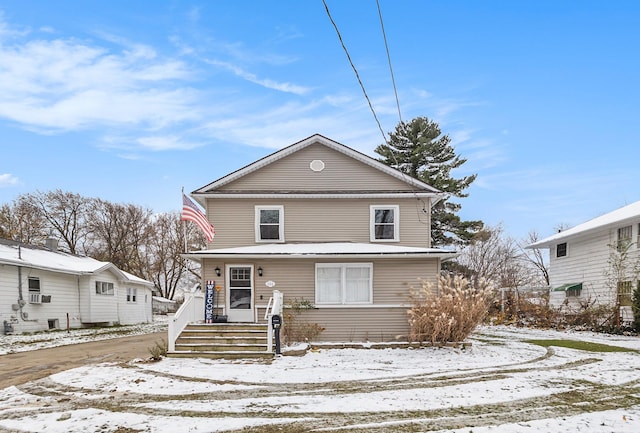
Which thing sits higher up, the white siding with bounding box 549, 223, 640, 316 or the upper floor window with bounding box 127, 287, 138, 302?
the white siding with bounding box 549, 223, 640, 316

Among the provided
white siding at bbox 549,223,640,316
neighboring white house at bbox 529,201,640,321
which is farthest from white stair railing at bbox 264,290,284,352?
white siding at bbox 549,223,640,316

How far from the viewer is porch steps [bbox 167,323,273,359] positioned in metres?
11.8

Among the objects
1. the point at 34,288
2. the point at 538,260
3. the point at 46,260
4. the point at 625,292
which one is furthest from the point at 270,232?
the point at 538,260

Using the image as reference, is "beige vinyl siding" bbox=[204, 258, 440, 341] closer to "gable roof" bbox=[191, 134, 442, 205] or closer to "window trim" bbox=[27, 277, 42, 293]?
"gable roof" bbox=[191, 134, 442, 205]

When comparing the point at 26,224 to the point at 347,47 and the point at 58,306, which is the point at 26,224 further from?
the point at 347,47

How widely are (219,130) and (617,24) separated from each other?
14005 millimetres

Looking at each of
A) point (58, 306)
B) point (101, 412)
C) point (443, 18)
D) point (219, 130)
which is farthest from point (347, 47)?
point (58, 306)

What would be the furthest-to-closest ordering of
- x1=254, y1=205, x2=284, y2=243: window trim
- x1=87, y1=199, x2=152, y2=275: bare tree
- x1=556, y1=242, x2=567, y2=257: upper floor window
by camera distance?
x1=87, y1=199, x2=152, y2=275: bare tree
x1=556, y1=242, x2=567, y2=257: upper floor window
x1=254, y1=205, x2=284, y2=243: window trim

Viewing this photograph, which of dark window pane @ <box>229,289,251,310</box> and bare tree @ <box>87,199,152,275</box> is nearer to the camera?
dark window pane @ <box>229,289,251,310</box>

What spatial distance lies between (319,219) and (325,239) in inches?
30.0

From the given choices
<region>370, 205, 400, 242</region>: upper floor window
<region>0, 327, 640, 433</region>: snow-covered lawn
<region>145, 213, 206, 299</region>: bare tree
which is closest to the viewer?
<region>0, 327, 640, 433</region>: snow-covered lawn

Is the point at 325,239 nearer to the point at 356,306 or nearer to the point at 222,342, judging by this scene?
the point at 356,306

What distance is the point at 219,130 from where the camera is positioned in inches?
723

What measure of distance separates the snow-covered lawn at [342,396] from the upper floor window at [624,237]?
8219 millimetres
